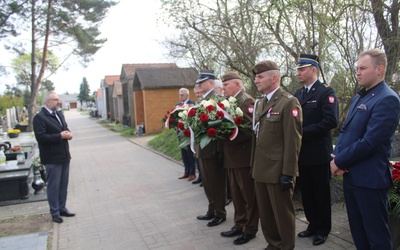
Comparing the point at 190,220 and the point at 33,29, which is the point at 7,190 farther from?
the point at 33,29

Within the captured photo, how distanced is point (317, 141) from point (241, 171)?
104 cm

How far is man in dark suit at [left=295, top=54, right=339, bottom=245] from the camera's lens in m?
4.04

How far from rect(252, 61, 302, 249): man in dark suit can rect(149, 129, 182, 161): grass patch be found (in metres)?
7.47

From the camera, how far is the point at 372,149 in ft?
9.55

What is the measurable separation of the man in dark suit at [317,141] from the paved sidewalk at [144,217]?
1.28ft

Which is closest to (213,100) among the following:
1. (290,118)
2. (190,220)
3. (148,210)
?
(290,118)

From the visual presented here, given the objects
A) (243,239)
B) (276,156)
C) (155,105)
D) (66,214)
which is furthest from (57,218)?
(155,105)

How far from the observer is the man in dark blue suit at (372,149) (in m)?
2.90

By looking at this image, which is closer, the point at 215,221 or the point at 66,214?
the point at 215,221

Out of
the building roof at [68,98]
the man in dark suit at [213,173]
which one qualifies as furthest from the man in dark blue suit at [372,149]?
the building roof at [68,98]

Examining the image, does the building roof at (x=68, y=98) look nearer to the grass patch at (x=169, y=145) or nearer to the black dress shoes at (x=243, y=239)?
the grass patch at (x=169, y=145)

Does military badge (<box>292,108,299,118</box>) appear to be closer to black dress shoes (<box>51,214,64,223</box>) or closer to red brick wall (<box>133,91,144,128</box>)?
black dress shoes (<box>51,214,64,223</box>)

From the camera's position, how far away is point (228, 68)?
1005 cm

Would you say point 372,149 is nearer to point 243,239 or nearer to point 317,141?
point 317,141
